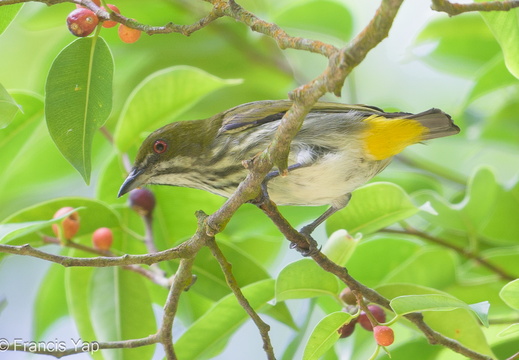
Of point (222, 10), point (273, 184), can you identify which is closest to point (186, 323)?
point (273, 184)

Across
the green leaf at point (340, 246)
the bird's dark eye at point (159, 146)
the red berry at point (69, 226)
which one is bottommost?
the green leaf at point (340, 246)

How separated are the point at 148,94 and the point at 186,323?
2.94ft

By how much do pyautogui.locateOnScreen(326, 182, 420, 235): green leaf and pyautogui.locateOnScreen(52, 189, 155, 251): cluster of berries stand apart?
2.34 ft

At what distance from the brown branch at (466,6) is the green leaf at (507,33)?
1.31 ft

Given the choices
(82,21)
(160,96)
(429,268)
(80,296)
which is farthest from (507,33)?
(80,296)

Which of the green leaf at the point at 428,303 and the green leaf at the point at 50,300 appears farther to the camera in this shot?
the green leaf at the point at 50,300

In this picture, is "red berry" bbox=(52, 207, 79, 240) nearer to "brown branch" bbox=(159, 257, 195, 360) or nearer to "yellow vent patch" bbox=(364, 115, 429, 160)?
"brown branch" bbox=(159, 257, 195, 360)

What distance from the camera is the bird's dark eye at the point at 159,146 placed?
2814mm

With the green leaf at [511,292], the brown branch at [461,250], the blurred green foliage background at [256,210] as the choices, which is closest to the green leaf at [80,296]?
the blurred green foliage background at [256,210]

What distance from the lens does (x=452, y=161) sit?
4551 mm

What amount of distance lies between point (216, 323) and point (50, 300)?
3.32ft

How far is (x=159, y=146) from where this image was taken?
111 inches

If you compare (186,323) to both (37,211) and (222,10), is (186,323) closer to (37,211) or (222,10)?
(37,211)

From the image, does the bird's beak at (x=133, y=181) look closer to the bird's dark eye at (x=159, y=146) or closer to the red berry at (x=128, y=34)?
the bird's dark eye at (x=159, y=146)
